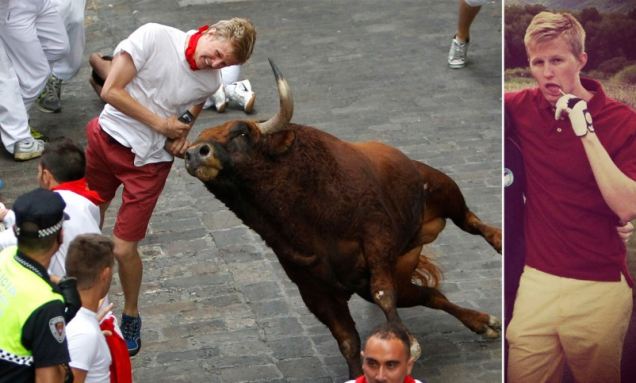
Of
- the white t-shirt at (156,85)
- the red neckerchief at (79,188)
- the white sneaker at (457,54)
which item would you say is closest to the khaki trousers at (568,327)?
the red neckerchief at (79,188)

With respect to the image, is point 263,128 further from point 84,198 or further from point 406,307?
point 406,307

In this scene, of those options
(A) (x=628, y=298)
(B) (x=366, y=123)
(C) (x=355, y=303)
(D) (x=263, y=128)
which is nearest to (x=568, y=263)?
(A) (x=628, y=298)

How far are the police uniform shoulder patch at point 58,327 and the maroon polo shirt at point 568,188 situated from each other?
1.77 m

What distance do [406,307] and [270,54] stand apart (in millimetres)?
5299

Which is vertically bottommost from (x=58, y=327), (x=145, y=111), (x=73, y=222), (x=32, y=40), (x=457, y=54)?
(x=457, y=54)

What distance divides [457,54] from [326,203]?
587 centimetres

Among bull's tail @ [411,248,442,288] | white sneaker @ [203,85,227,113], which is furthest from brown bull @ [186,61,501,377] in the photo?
white sneaker @ [203,85,227,113]

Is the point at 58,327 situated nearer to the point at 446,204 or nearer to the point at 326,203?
the point at 326,203

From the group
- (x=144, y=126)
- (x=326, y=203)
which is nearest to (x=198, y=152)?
(x=326, y=203)

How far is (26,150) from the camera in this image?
10039 mm

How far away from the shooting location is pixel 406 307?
7309 millimetres

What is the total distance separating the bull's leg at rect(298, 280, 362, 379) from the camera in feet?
21.5

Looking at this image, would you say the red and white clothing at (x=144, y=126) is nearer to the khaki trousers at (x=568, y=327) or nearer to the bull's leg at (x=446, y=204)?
the bull's leg at (x=446, y=204)

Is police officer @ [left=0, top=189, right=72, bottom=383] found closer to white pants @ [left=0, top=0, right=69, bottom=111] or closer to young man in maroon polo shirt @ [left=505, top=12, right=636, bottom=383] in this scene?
young man in maroon polo shirt @ [left=505, top=12, right=636, bottom=383]
